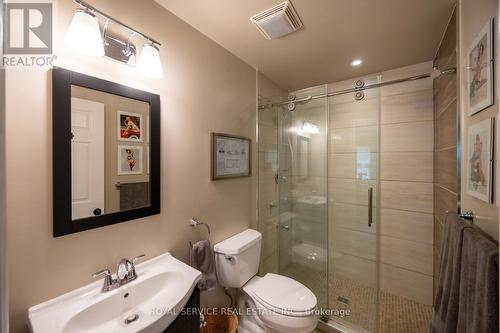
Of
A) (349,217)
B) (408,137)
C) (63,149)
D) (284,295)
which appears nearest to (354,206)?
(349,217)

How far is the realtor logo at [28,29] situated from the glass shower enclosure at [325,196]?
1677 mm

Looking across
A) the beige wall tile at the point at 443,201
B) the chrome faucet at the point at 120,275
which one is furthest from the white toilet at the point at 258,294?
the beige wall tile at the point at 443,201

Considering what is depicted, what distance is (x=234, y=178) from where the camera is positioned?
1.86m

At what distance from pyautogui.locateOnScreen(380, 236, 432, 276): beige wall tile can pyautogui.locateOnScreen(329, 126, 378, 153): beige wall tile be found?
107 centimetres

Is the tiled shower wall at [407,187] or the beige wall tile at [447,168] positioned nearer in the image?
the beige wall tile at [447,168]

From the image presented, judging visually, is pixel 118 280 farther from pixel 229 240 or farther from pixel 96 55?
pixel 96 55

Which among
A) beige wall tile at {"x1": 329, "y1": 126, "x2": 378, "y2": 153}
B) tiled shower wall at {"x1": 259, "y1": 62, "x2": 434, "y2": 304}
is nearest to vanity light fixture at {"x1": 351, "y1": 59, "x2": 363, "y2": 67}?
tiled shower wall at {"x1": 259, "y1": 62, "x2": 434, "y2": 304}

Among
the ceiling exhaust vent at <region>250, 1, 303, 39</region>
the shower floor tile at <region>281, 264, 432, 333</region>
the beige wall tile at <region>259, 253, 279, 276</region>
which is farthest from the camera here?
the beige wall tile at <region>259, 253, 279, 276</region>

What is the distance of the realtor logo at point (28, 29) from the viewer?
31.7 inches

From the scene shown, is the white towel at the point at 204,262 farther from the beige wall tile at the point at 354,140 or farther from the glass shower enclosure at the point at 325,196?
the beige wall tile at the point at 354,140

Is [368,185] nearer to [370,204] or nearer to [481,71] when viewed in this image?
[370,204]

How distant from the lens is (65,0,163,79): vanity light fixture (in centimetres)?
89

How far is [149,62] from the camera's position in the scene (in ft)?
3.75

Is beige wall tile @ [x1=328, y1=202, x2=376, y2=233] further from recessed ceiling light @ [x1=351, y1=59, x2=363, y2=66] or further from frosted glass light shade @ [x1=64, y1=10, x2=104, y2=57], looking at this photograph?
frosted glass light shade @ [x1=64, y1=10, x2=104, y2=57]
